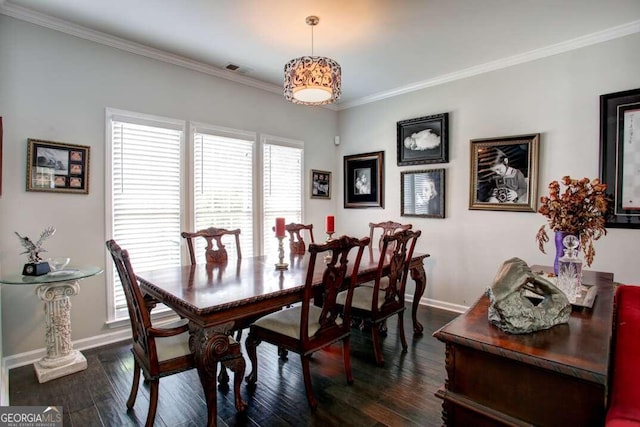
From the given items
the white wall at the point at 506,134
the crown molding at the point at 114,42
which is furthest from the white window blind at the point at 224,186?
the white wall at the point at 506,134

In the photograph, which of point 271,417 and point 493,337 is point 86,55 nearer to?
point 271,417

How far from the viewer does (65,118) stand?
9.54 ft

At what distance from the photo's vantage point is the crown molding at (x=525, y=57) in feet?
9.78

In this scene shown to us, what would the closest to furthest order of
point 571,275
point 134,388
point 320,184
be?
point 571,275 → point 134,388 → point 320,184

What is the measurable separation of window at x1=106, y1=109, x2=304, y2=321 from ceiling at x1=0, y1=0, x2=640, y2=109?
0.79 m

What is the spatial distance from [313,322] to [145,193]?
224 cm

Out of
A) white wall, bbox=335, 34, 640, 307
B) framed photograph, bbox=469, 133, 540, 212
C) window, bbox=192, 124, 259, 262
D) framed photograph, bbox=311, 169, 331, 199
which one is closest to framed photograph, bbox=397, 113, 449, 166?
white wall, bbox=335, 34, 640, 307

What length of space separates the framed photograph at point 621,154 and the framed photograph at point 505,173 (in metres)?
0.55

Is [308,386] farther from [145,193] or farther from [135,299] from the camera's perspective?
[145,193]

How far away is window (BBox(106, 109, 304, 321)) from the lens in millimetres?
3205

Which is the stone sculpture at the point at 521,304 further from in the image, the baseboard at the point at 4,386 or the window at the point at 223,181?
the window at the point at 223,181

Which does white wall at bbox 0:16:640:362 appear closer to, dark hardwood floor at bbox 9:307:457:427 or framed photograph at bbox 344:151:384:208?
framed photograph at bbox 344:151:384:208

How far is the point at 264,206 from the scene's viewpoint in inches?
173

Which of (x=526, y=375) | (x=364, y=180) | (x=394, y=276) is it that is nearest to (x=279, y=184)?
(x=364, y=180)
